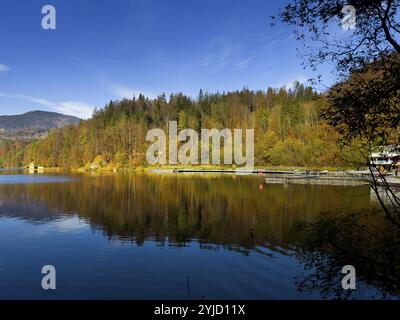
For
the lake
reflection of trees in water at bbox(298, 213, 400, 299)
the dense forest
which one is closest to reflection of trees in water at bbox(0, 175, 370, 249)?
the lake

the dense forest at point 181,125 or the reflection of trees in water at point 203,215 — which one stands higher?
the dense forest at point 181,125

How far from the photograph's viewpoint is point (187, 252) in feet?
64.4

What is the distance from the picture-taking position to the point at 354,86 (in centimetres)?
844

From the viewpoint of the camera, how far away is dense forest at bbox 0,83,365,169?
378 ft

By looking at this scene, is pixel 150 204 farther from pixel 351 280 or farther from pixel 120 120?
pixel 120 120

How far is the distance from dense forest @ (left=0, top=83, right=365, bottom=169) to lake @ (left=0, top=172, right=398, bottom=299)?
245ft

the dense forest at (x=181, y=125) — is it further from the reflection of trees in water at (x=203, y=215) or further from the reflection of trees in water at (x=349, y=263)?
the reflection of trees in water at (x=349, y=263)

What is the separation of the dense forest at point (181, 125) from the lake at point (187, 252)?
74671 mm

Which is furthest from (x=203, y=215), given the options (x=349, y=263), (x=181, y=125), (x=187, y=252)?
(x=181, y=125)

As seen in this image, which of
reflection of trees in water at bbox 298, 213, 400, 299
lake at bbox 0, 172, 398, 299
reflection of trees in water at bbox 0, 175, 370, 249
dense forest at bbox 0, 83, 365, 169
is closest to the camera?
reflection of trees in water at bbox 298, 213, 400, 299

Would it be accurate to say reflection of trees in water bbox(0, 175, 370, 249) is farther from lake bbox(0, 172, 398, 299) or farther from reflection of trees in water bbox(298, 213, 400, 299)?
reflection of trees in water bbox(298, 213, 400, 299)


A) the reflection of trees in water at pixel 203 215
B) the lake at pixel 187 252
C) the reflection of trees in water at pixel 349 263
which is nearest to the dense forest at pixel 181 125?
the reflection of trees in water at pixel 203 215

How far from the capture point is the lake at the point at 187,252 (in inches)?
524
